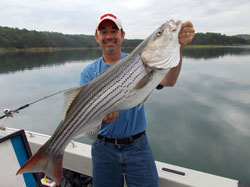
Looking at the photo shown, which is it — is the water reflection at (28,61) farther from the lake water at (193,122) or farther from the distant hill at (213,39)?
the distant hill at (213,39)

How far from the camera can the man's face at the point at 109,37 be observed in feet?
8.43

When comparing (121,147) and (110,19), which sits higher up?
(110,19)

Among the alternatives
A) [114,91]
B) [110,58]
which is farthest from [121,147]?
[110,58]

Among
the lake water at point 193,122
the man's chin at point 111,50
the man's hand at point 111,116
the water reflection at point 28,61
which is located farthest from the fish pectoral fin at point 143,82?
the water reflection at point 28,61

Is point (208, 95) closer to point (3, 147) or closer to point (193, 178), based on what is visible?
point (193, 178)

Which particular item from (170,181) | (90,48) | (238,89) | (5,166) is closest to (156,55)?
(170,181)

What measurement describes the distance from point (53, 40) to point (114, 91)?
93459mm

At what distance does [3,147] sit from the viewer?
8.70 ft

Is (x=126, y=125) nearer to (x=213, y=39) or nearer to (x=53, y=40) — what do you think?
(x=213, y=39)

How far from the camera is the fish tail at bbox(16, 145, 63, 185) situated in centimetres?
207

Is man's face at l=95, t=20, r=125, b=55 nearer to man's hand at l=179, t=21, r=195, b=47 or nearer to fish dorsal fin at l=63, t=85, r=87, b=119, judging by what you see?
fish dorsal fin at l=63, t=85, r=87, b=119

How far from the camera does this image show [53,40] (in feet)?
283

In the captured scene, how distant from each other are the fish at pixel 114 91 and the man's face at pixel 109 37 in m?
0.60

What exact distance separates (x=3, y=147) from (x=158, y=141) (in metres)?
6.57
